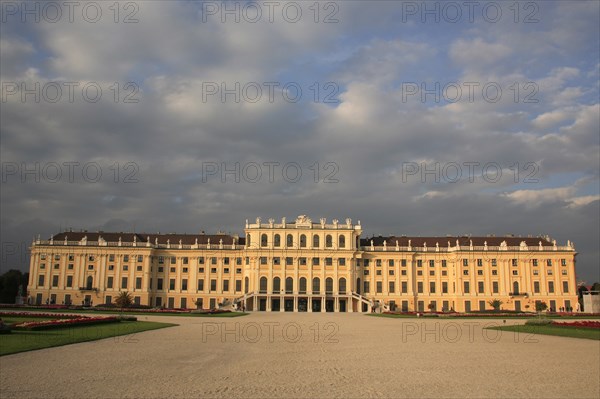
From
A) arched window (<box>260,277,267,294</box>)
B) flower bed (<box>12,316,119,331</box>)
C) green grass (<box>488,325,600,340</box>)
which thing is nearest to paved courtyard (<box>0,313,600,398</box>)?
green grass (<box>488,325,600,340</box>)

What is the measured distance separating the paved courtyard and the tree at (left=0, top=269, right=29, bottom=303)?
75.8 m

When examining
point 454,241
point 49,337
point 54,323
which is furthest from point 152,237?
point 49,337

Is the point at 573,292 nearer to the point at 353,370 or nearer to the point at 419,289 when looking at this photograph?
the point at 419,289

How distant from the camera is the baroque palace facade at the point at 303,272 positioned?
81.1 metres

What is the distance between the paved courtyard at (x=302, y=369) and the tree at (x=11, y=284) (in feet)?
249

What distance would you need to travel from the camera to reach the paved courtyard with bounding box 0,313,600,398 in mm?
13328

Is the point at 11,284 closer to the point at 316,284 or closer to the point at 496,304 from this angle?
the point at 316,284

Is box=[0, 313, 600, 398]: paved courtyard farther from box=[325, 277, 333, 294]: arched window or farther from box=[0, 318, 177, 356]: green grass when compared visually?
box=[325, 277, 333, 294]: arched window

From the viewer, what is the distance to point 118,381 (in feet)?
46.6

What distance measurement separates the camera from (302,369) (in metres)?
16.8

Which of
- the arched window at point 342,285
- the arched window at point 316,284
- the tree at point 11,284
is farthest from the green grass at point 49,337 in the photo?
the tree at point 11,284

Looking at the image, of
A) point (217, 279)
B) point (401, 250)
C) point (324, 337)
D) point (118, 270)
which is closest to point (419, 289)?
point (401, 250)

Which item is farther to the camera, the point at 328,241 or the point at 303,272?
the point at 328,241

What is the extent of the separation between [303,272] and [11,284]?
49.4m
